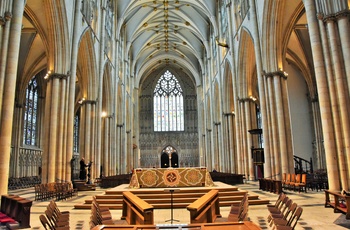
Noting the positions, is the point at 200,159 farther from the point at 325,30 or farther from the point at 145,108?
the point at 325,30

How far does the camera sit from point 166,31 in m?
36.7

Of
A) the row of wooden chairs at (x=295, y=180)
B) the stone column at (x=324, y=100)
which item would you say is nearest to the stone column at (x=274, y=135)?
the row of wooden chairs at (x=295, y=180)

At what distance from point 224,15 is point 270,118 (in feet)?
43.1

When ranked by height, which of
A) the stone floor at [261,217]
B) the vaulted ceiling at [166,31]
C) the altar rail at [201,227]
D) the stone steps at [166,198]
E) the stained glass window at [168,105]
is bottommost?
the stone floor at [261,217]

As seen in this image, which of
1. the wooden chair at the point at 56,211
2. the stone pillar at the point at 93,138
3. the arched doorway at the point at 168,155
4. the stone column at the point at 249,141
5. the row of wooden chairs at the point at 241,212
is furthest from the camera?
the arched doorway at the point at 168,155

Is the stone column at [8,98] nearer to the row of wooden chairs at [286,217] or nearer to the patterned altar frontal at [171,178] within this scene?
the patterned altar frontal at [171,178]

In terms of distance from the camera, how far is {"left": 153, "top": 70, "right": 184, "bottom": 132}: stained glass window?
4419 cm

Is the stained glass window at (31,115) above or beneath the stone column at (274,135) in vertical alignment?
above

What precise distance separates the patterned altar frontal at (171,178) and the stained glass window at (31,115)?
18.5 m

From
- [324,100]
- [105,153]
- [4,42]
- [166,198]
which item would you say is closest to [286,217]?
[166,198]

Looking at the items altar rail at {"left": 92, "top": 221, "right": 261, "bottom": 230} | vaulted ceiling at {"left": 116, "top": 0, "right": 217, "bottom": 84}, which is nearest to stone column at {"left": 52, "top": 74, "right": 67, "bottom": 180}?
altar rail at {"left": 92, "top": 221, "right": 261, "bottom": 230}

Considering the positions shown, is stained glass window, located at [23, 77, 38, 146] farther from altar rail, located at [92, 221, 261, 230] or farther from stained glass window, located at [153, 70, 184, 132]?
altar rail, located at [92, 221, 261, 230]

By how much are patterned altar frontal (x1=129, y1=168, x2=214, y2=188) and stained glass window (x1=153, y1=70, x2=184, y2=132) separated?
33062 millimetres

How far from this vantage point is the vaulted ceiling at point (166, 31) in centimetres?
2959
